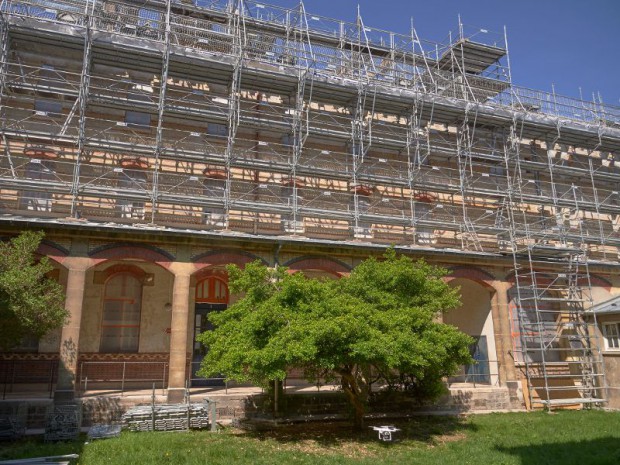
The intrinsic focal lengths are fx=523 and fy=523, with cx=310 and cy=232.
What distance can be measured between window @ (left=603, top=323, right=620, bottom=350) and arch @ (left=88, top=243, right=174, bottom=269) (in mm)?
17441

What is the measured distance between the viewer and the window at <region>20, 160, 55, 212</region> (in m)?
18.5

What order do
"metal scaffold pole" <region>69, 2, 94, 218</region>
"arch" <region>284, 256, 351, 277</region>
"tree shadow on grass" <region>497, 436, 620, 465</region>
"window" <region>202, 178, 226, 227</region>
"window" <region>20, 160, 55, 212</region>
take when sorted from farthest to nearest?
"window" <region>202, 178, 226, 227</region>
"arch" <region>284, 256, 351, 277</region>
"window" <region>20, 160, 55, 212</region>
"metal scaffold pole" <region>69, 2, 94, 218</region>
"tree shadow on grass" <region>497, 436, 620, 465</region>

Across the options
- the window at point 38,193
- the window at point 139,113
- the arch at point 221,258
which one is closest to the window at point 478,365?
the arch at point 221,258

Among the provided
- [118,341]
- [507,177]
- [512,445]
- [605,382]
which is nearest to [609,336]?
[605,382]

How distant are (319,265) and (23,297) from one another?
9956 millimetres

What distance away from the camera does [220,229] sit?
65.7ft

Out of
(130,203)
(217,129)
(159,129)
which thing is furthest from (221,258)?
(217,129)

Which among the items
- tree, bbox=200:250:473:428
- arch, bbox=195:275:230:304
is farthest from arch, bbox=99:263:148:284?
tree, bbox=200:250:473:428

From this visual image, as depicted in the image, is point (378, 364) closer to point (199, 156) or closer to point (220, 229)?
point (220, 229)

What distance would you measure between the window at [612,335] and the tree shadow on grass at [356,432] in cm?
859

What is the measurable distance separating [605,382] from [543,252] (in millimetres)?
5602

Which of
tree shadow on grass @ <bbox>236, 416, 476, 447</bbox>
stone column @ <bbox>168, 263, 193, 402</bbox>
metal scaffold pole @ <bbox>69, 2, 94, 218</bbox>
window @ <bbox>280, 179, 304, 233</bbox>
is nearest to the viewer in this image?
tree shadow on grass @ <bbox>236, 416, 476, 447</bbox>

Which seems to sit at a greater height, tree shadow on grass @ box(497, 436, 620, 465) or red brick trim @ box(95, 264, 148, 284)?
red brick trim @ box(95, 264, 148, 284)

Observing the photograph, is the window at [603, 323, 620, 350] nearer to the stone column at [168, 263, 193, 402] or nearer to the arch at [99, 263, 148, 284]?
the stone column at [168, 263, 193, 402]
